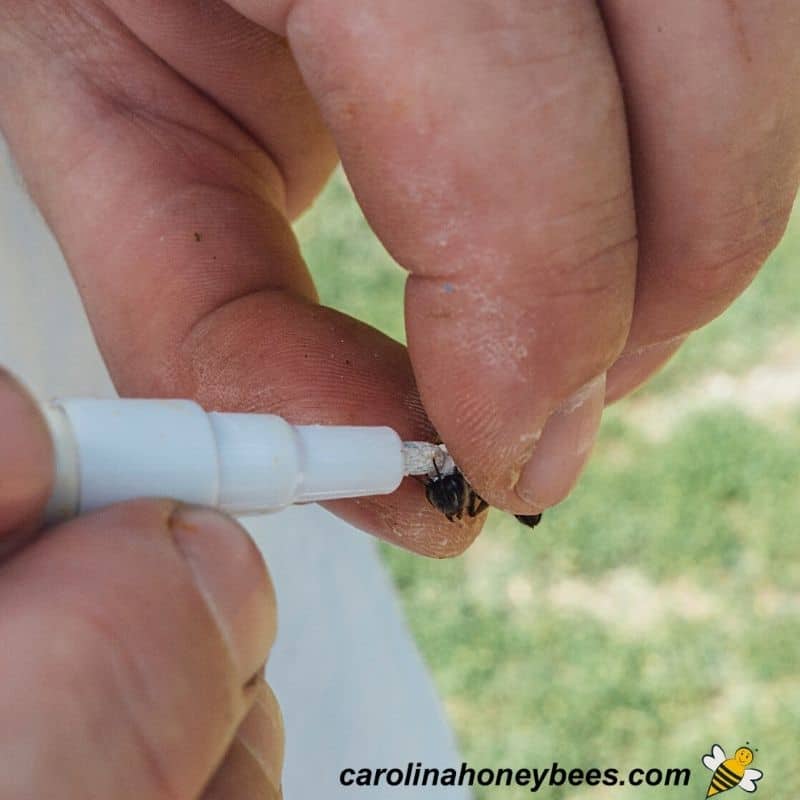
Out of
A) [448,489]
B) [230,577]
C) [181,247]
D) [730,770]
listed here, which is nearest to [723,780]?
[730,770]

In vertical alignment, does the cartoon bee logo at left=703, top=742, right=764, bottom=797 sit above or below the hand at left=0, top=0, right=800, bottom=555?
below

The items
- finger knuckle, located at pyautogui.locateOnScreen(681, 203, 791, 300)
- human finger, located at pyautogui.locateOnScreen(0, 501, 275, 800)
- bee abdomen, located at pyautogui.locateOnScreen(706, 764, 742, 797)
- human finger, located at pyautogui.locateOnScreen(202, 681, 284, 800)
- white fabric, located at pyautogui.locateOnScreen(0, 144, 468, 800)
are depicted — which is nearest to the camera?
human finger, located at pyautogui.locateOnScreen(0, 501, 275, 800)

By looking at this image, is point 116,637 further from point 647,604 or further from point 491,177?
point 647,604

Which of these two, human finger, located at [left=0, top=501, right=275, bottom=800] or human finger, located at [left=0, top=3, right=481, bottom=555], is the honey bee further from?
human finger, located at [left=0, top=501, right=275, bottom=800]

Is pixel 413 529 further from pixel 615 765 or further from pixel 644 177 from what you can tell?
pixel 615 765

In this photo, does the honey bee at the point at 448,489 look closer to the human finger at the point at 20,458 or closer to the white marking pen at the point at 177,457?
the white marking pen at the point at 177,457

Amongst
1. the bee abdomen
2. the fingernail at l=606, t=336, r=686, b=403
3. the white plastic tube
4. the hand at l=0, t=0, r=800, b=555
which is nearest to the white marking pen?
the white plastic tube

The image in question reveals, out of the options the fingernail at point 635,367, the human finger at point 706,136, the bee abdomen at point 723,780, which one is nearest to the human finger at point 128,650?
the human finger at point 706,136
